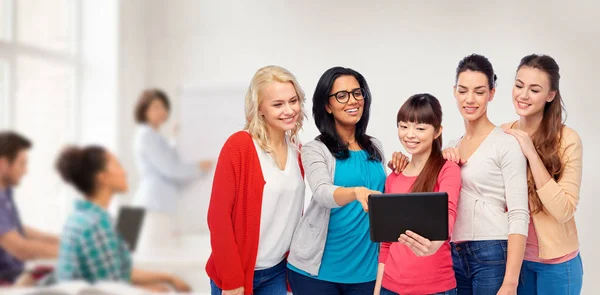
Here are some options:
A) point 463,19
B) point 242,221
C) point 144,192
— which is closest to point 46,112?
point 144,192

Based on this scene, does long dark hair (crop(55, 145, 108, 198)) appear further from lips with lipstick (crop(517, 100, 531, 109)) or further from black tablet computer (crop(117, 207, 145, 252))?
lips with lipstick (crop(517, 100, 531, 109))

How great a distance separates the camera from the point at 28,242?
2.73 meters

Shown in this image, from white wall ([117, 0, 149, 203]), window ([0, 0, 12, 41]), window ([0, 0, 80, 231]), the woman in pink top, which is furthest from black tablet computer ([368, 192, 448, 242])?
white wall ([117, 0, 149, 203])

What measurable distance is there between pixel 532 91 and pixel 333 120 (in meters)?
0.64

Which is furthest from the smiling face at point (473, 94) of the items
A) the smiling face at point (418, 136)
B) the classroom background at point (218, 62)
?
the classroom background at point (218, 62)

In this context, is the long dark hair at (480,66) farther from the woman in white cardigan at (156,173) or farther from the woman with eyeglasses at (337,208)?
the woman in white cardigan at (156,173)

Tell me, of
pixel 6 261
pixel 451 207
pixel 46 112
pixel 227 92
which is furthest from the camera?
pixel 227 92

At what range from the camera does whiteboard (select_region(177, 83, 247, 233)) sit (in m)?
3.47

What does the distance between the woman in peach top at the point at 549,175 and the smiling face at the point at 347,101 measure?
0.47m

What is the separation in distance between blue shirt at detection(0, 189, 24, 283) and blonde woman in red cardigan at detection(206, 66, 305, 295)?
1402 millimetres

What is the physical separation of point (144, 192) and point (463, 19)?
83.8 inches

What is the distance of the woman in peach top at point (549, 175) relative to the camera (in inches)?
67.1

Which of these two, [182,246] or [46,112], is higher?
[46,112]

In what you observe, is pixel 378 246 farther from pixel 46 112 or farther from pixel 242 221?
pixel 46 112
